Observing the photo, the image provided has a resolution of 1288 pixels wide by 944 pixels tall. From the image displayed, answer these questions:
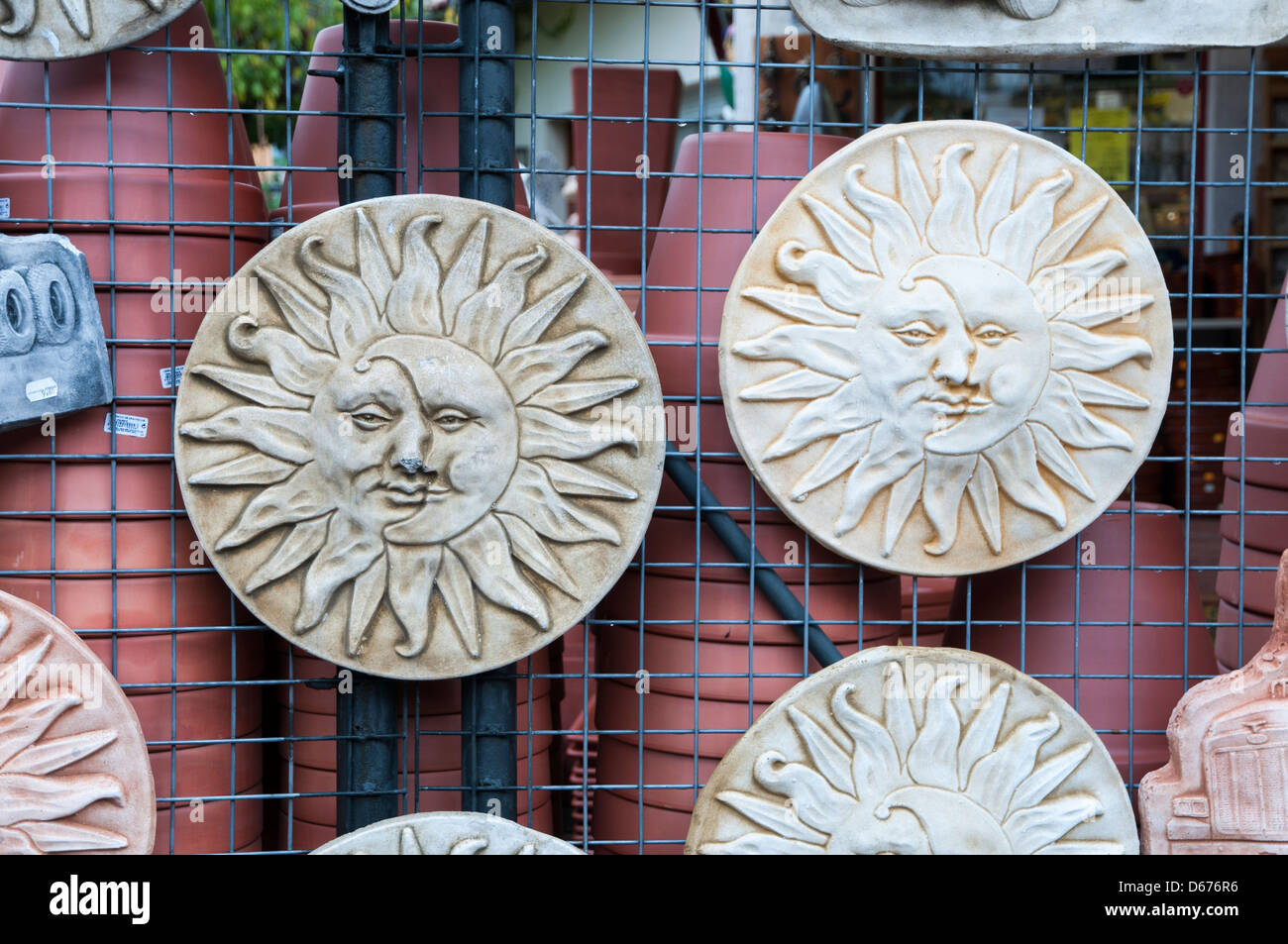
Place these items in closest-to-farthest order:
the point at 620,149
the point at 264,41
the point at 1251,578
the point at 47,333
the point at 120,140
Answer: the point at 47,333 → the point at 120,140 → the point at 1251,578 → the point at 620,149 → the point at 264,41

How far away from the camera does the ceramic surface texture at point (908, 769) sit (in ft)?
5.65

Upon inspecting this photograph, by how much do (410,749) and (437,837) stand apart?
0.68 feet

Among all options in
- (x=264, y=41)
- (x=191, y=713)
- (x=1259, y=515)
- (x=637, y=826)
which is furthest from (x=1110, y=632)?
(x=264, y=41)

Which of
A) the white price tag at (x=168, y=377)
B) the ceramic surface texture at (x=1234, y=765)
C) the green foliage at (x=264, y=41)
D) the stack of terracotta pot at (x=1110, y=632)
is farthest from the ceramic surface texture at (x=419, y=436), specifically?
the green foliage at (x=264, y=41)

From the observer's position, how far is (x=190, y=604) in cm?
176

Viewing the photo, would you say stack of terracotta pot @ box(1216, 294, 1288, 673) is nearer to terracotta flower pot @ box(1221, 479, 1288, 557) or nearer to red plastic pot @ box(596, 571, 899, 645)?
terracotta flower pot @ box(1221, 479, 1288, 557)

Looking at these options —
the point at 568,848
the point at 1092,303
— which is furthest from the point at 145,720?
the point at 1092,303

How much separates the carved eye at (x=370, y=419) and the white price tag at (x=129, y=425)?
33cm

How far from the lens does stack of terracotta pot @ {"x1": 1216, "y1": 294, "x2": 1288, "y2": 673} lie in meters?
1.90

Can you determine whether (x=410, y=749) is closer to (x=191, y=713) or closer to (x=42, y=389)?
(x=191, y=713)

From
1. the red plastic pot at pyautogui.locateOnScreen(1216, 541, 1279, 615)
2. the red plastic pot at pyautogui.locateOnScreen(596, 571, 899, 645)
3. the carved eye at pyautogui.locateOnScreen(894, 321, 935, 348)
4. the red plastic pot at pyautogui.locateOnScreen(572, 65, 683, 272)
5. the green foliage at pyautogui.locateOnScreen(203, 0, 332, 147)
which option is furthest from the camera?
the green foliage at pyautogui.locateOnScreen(203, 0, 332, 147)

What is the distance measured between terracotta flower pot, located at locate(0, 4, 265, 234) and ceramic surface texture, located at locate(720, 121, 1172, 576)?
813 mm

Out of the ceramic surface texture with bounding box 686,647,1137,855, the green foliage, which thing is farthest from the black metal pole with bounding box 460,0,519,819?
the green foliage

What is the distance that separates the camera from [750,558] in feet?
5.83
